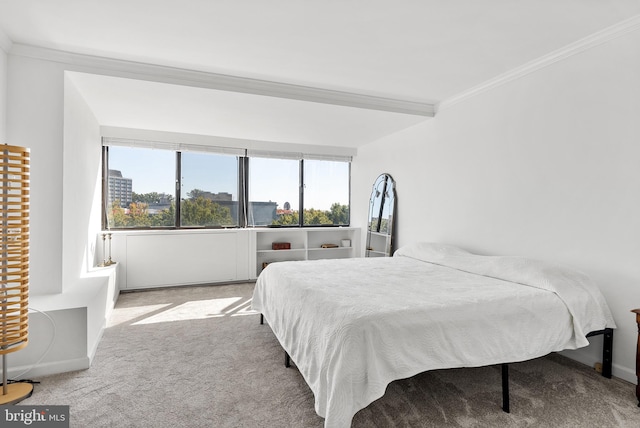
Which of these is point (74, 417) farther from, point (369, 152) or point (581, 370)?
point (369, 152)

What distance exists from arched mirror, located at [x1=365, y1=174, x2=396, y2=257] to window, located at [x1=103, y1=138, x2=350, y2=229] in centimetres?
108

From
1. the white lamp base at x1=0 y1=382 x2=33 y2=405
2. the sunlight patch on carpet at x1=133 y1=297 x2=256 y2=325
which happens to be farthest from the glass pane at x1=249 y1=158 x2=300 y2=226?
the white lamp base at x1=0 y1=382 x2=33 y2=405

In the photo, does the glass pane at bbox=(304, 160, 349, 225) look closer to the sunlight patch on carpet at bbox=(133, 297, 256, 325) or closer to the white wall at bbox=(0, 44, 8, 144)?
the sunlight patch on carpet at bbox=(133, 297, 256, 325)

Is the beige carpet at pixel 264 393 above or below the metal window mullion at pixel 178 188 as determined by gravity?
below

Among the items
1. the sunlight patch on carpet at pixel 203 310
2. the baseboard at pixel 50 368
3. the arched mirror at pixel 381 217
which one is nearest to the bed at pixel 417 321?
Answer: the sunlight patch on carpet at pixel 203 310

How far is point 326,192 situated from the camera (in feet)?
21.0

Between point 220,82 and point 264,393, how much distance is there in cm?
270

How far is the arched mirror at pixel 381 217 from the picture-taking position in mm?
4965

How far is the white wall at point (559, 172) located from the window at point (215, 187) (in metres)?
2.60

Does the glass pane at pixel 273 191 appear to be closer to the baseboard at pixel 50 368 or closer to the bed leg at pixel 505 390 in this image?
the baseboard at pixel 50 368

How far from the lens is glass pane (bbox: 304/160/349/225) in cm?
627

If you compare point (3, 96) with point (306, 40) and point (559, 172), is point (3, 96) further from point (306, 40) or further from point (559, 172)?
point (559, 172)

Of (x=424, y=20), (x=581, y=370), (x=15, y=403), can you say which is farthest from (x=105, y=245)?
(x=581, y=370)

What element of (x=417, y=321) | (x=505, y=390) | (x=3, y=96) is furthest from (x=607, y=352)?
(x=3, y=96)
